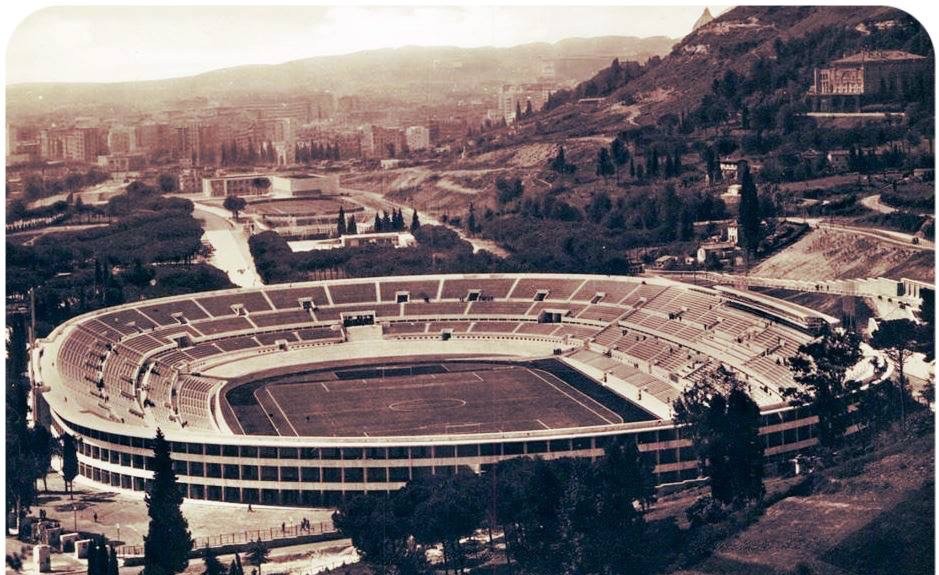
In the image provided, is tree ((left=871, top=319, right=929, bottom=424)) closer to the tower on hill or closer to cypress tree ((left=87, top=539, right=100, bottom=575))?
the tower on hill

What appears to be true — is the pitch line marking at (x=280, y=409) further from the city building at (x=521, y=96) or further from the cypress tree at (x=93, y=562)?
the cypress tree at (x=93, y=562)

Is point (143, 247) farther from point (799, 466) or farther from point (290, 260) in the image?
point (799, 466)

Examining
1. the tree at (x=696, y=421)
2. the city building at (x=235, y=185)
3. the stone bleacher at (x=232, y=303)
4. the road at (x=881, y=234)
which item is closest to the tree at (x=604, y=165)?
the road at (x=881, y=234)

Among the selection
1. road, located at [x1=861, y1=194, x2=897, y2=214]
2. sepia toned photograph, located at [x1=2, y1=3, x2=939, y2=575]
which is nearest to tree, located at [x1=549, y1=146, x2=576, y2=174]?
sepia toned photograph, located at [x1=2, y1=3, x2=939, y2=575]

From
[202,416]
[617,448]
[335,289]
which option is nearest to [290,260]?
[335,289]

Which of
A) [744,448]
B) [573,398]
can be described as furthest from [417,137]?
[744,448]

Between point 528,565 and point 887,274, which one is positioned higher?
point 887,274
